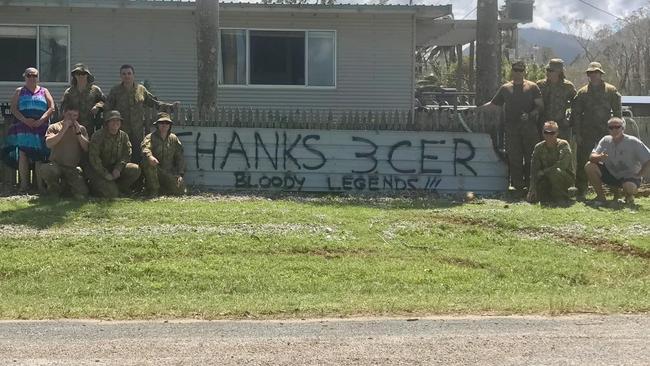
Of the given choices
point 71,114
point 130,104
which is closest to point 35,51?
point 130,104

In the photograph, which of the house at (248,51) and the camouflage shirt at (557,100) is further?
the house at (248,51)

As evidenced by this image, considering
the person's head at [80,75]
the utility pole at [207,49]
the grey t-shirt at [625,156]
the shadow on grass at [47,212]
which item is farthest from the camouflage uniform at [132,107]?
the grey t-shirt at [625,156]

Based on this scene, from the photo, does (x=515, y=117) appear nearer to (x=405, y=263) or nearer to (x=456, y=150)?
A: (x=456, y=150)

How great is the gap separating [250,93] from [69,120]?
23.7 feet

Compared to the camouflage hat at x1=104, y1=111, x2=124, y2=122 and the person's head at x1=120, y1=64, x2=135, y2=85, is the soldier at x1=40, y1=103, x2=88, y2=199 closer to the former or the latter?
the camouflage hat at x1=104, y1=111, x2=124, y2=122

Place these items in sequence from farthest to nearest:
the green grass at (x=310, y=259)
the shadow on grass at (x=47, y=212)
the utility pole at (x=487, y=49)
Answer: the utility pole at (x=487, y=49)
the shadow on grass at (x=47, y=212)
the green grass at (x=310, y=259)

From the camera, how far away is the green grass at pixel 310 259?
22.6 ft

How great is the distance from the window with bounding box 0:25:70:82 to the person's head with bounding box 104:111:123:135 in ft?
23.9

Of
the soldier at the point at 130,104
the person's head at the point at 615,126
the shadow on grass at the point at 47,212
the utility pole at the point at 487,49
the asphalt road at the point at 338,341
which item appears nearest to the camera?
the asphalt road at the point at 338,341

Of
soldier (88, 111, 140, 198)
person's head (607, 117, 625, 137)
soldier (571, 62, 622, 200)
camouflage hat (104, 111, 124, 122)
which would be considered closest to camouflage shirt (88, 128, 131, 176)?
soldier (88, 111, 140, 198)

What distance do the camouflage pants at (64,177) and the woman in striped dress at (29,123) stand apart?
0.77 m

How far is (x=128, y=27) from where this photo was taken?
18.0 meters

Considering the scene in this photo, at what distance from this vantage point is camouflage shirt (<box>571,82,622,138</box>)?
497 inches

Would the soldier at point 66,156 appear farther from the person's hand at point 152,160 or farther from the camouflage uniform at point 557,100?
the camouflage uniform at point 557,100
